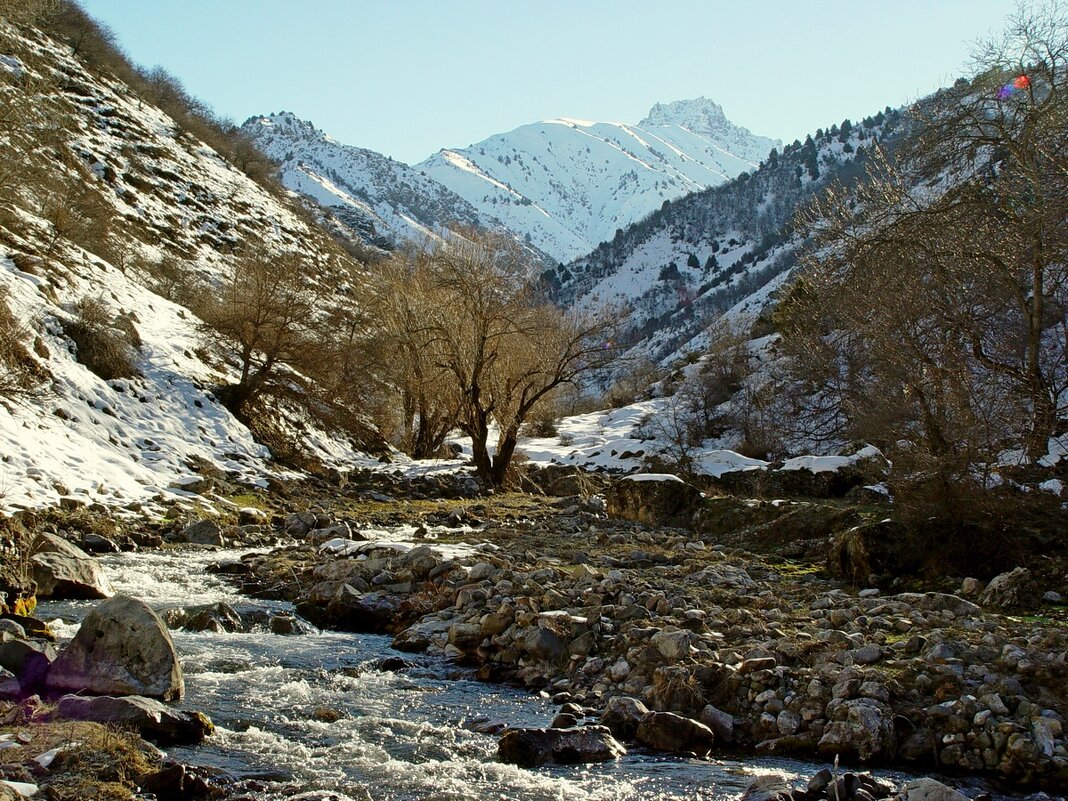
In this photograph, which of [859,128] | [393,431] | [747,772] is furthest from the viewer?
[859,128]

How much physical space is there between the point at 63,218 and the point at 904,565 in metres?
23.1

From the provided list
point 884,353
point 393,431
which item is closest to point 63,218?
point 393,431

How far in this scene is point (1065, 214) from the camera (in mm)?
8305

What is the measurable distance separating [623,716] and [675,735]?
47 centimetres

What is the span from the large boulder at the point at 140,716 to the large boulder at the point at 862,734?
431cm

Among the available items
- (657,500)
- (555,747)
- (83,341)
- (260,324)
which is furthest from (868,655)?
(260,324)

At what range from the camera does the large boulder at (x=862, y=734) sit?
5668 millimetres

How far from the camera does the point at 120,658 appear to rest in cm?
629

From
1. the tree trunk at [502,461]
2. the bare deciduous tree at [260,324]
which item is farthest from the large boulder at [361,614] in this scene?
the tree trunk at [502,461]

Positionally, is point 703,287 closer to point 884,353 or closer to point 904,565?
point 884,353

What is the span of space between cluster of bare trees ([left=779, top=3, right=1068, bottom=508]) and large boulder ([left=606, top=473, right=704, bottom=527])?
4248 mm

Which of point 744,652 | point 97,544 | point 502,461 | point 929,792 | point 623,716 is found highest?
point 929,792

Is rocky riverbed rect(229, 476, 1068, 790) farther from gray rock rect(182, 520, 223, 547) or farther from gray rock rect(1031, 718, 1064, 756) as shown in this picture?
gray rock rect(182, 520, 223, 547)

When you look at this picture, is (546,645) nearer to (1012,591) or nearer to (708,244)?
(1012,591)
